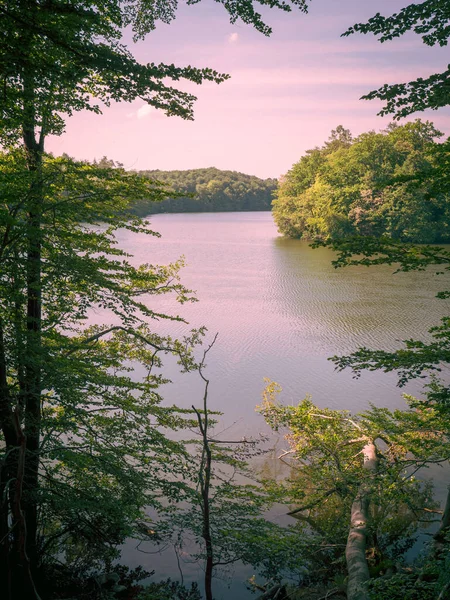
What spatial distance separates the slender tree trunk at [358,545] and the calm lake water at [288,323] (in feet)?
5.97

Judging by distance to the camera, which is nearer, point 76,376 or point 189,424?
point 76,376

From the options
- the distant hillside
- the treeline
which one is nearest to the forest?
the treeline

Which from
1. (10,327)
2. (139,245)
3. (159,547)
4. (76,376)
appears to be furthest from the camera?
(139,245)

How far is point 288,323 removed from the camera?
18875 mm

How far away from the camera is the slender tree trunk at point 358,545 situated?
5.27 m

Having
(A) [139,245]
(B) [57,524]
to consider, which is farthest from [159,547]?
(A) [139,245]

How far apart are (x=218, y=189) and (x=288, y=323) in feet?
286

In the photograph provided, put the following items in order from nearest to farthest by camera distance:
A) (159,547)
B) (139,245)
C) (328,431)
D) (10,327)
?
(10,327), (159,547), (328,431), (139,245)

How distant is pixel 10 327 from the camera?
6387mm

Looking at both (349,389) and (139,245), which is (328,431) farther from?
(139,245)

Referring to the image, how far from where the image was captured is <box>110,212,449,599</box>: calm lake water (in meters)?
12.4

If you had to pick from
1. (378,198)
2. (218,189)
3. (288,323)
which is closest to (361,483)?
(288,323)

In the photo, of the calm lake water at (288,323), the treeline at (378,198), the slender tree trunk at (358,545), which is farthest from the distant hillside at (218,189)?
the slender tree trunk at (358,545)

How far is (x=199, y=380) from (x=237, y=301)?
29.1ft
